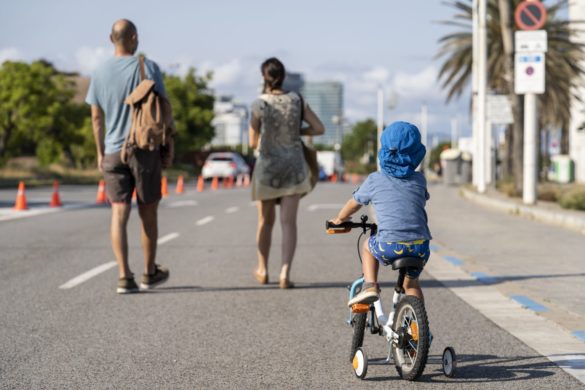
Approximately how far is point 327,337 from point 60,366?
1.68 metres

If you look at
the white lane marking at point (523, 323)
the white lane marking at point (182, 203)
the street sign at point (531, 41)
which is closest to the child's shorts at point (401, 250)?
the white lane marking at point (523, 323)

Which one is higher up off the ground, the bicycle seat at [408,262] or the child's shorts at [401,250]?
the child's shorts at [401,250]

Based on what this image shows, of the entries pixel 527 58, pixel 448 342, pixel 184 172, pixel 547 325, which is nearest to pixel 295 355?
pixel 448 342

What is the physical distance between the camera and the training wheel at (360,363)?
15.9ft

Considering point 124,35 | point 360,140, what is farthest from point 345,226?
point 360,140

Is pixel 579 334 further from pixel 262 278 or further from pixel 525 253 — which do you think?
pixel 525 253

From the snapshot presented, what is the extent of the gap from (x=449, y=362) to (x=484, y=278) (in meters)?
4.25

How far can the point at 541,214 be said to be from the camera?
17156mm

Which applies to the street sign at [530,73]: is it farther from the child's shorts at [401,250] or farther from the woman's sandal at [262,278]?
the child's shorts at [401,250]

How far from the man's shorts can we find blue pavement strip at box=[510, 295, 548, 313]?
9.61 ft

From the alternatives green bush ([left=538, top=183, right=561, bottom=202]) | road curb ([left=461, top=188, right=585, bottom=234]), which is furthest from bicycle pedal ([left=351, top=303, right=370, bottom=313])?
green bush ([left=538, top=183, right=561, bottom=202])

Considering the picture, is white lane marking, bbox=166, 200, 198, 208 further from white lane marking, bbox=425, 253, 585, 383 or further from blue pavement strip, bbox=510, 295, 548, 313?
blue pavement strip, bbox=510, 295, 548, 313

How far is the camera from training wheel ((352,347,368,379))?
4844 mm

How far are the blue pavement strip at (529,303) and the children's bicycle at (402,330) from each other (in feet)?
7.86
